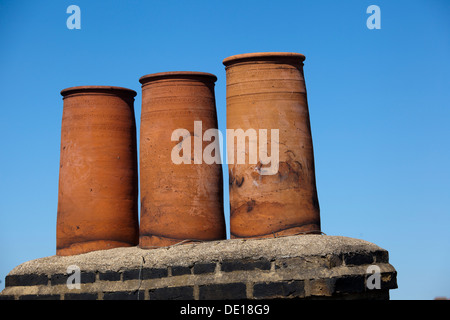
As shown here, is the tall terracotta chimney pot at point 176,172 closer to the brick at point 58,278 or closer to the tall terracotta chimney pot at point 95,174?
the tall terracotta chimney pot at point 95,174

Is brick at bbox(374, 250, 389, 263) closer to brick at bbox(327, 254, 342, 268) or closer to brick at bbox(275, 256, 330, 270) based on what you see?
brick at bbox(327, 254, 342, 268)

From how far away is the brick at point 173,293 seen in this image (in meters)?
9.50

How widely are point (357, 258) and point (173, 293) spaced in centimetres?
222

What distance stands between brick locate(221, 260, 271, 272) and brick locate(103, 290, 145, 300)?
113cm

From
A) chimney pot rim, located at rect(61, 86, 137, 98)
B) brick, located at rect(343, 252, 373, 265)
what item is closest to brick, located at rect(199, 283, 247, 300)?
brick, located at rect(343, 252, 373, 265)

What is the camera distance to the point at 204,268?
9555mm

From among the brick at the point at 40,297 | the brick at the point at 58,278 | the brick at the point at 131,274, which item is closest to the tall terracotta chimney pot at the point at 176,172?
the brick at the point at 131,274

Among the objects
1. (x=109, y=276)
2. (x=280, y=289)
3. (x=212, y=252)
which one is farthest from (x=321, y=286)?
(x=109, y=276)

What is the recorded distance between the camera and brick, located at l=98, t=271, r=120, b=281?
10.1 meters

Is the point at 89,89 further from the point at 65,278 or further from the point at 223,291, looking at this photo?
the point at 223,291

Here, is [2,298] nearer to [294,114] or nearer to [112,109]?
[112,109]

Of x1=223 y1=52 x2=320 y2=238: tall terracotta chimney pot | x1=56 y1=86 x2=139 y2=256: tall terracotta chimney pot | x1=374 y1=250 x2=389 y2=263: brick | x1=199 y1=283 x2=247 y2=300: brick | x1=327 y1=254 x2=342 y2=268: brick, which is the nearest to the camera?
x1=327 y1=254 x2=342 y2=268: brick

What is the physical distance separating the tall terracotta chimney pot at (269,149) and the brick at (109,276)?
5.13 feet
